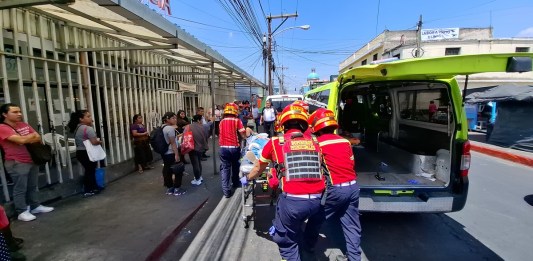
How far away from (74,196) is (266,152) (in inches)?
167

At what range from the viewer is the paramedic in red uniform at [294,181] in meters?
2.51

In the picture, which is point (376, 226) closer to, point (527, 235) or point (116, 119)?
point (527, 235)

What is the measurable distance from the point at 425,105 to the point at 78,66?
631 centimetres

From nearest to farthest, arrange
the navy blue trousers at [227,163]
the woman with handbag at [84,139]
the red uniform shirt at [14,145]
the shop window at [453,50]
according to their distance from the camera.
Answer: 1. the red uniform shirt at [14,145]
2. the woman with handbag at [84,139]
3. the navy blue trousers at [227,163]
4. the shop window at [453,50]

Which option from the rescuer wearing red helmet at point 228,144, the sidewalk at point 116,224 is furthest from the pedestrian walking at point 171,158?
the rescuer wearing red helmet at point 228,144

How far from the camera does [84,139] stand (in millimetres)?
4863

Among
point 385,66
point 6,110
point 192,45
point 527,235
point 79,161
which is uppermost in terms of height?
point 192,45

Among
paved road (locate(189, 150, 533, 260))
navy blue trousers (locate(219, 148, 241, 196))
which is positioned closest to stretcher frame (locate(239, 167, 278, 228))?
paved road (locate(189, 150, 533, 260))

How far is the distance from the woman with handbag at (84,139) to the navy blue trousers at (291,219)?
394 centimetres

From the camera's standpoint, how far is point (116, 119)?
664cm

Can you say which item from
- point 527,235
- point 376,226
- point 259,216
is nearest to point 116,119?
point 259,216

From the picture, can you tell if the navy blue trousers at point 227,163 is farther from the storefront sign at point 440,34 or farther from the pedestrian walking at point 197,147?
the storefront sign at point 440,34

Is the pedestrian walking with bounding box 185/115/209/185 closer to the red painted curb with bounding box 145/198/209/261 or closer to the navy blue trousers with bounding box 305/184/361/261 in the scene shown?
the red painted curb with bounding box 145/198/209/261

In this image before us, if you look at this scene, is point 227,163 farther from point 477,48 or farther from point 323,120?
point 477,48
